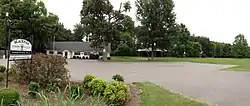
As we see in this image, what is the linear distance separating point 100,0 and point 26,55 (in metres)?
37.3

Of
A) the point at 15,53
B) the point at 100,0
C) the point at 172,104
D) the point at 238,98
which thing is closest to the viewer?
the point at 172,104

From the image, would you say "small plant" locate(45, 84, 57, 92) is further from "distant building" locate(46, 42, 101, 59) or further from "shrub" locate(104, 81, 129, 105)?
"distant building" locate(46, 42, 101, 59)

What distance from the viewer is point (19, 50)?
32.3ft

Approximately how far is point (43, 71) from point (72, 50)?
55414 millimetres

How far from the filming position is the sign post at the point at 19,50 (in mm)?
9531

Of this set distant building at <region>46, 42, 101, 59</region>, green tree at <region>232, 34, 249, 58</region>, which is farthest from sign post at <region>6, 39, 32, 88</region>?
green tree at <region>232, 34, 249, 58</region>

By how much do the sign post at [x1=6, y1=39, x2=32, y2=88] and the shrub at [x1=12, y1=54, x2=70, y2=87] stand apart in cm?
28

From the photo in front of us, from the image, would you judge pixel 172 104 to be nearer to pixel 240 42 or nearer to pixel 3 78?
pixel 3 78

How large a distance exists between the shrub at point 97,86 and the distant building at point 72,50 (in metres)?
52.4

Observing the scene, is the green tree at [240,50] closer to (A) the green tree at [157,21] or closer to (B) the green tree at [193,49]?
(B) the green tree at [193,49]

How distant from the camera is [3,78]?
1078cm

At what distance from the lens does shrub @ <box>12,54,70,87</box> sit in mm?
9719

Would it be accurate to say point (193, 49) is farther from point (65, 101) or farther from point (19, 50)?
point (65, 101)

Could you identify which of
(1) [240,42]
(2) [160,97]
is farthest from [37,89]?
(1) [240,42]
